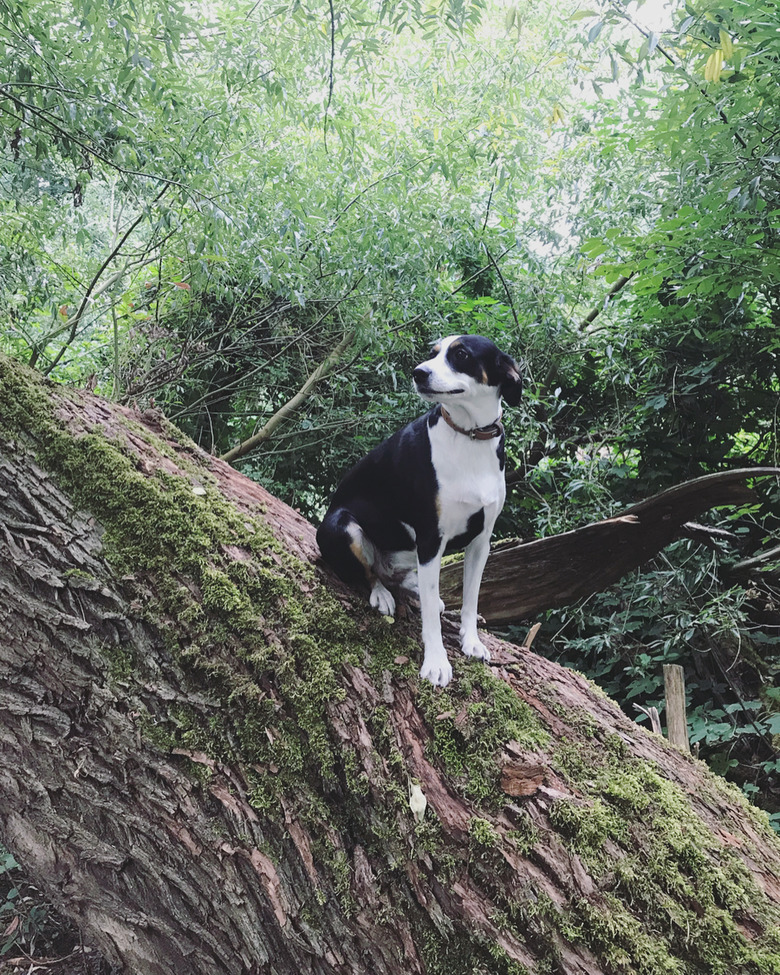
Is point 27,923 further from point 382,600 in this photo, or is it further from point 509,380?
point 509,380

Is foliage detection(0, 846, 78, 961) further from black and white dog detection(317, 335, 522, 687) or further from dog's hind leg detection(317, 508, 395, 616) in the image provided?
black and white dog detection(317, 335, 522, 687)

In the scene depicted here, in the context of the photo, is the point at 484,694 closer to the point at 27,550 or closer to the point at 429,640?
the point at 429,640

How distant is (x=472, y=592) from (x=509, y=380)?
28.6 inches

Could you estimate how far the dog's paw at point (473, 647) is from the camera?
2082mm

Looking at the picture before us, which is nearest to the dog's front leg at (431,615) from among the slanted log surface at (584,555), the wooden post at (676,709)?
the slanted log surface at (584,555)

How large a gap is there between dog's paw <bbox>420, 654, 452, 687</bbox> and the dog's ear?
2.67 feet

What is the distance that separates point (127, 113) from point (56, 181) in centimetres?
114

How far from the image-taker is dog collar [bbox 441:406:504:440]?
1.92 meters

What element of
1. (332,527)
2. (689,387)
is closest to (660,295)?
(689,387)

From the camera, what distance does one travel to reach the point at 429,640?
6.40 ft

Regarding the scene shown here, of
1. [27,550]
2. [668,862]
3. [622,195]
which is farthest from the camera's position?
[622,195]

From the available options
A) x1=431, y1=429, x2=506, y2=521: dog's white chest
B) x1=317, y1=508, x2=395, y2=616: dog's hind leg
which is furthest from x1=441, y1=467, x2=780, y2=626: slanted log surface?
x1=431, y1=429, x2=506, y2=521: dog's white chest

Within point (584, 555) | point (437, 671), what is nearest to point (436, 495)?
point (437, 671)

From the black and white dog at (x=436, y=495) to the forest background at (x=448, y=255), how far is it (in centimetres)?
88
